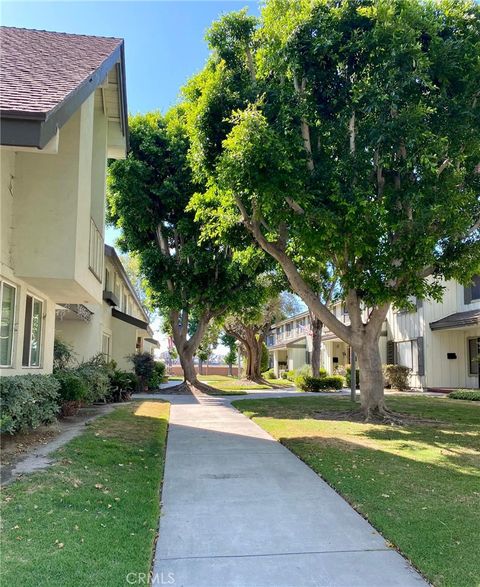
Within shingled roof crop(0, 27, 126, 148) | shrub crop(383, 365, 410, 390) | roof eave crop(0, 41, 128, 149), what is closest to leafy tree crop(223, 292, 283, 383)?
shrub crop(383, 365, 410, 390)

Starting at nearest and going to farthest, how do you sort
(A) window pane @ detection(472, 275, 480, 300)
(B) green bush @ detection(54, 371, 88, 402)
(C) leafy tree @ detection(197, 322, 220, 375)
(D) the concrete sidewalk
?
(D) the concrete sidewalk → (B) green bush @ detection(54, 371, 88, 402) → (A) window pane @ detection(472, 275, 480, 300) → (C) leafy tree @ detection(197, 322, 220, 375)

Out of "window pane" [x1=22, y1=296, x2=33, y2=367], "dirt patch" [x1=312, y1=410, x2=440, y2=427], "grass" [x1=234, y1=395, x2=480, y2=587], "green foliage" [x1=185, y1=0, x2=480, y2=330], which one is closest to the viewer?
"grass" [x1=234, y1=395, x2=480, y2=587]

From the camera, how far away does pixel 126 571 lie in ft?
12.7

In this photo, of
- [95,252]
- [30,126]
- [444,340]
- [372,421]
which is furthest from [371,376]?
[444,340]

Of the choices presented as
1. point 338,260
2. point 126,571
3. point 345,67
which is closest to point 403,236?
point 338,260

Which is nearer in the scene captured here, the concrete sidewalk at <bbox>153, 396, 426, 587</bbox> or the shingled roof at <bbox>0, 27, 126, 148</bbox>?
the concrete sidewalk at <bbox>153, 396, 426, 587</bbox>

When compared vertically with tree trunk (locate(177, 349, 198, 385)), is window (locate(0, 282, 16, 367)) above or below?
above

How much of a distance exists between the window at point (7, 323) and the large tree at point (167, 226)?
40.6 feet

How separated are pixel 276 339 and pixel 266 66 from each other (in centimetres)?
4669

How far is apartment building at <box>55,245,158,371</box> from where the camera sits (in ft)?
57.5

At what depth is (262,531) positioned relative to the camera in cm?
495

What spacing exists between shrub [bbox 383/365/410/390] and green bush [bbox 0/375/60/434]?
20237 mm

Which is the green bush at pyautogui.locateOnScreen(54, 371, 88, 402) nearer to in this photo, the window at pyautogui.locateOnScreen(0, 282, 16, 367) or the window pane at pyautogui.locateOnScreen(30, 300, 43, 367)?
the window pane at pyautogui.locateOnScreen(30, 300, 43, 367)

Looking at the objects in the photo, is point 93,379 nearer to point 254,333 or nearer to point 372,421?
point 372,421
